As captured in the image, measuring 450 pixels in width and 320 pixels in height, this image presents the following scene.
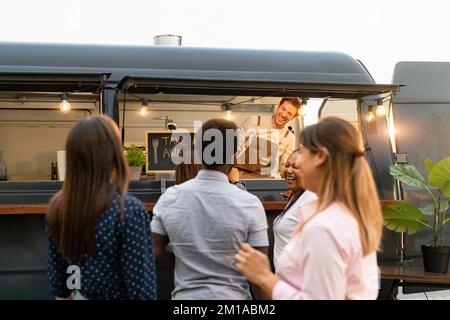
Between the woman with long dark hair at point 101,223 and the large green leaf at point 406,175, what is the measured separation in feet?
11.5

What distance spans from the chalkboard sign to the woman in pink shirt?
13.1 feet

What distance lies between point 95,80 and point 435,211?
330cm

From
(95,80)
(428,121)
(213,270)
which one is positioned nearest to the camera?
(213,270)

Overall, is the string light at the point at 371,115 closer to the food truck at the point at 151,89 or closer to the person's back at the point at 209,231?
the food truck at the point at 151,89

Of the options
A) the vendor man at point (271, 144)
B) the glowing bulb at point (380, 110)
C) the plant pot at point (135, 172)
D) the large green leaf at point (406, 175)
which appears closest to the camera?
the large green leaf at point (406, 175)

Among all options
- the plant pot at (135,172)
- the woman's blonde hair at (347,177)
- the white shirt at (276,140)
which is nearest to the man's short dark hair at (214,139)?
the woman's blonde hair at (347,177)

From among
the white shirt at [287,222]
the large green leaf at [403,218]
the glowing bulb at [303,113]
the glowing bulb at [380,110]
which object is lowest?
the large green leaf at [403,218]

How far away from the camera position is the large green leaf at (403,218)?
5.11 meters

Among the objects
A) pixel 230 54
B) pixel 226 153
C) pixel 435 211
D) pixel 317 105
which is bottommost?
pixel 435 211

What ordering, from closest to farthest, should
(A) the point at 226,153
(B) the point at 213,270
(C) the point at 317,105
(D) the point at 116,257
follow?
(D) the point at 116,257 → (B) the point at 213,270 → (A) the point at 226,153 → (C) the point at 317,105

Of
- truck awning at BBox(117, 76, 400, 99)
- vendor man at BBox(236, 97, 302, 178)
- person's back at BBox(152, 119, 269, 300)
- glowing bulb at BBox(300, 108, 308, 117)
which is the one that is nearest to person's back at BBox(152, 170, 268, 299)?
person's back at BBox(152, 119, 269, 300)
